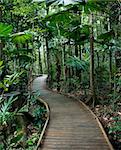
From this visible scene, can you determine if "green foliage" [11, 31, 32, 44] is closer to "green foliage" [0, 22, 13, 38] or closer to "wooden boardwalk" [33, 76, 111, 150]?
"green foliage" [0, 22, 13, 38]

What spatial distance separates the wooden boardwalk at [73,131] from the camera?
664cm

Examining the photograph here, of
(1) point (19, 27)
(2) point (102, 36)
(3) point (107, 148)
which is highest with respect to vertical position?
(1) point (19, 27)

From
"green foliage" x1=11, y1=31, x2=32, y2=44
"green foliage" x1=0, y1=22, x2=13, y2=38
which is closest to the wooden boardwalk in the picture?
"green foliage" x1=11, y1=31, x2=32, y2=44

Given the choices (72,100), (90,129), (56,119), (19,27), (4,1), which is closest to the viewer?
(90,129)

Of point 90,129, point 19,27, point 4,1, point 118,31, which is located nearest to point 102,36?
point 118,31

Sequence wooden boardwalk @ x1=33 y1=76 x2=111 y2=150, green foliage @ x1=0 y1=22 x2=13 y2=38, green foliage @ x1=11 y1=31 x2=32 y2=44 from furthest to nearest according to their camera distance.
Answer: green foliage @ x1=11 y1=31 x2=32 y2=44
green foliage @ x1=0 y1=22 x2=13 y2=38
wooden boardwalk @ x1=33 y1=76 x2=111 y2=150

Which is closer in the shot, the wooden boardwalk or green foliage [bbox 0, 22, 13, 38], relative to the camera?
the wooden boardwalk

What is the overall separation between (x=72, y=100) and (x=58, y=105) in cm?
107

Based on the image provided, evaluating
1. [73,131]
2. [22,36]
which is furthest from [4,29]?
[73,131]

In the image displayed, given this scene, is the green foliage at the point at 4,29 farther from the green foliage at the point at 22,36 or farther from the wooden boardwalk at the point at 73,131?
the wooden boardwalk at the point at 73,131

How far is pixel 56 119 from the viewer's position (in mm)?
8922

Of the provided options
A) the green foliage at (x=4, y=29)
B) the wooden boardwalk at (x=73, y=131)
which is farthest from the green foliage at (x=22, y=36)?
the wooden boardwalk at (x=73, y=131)

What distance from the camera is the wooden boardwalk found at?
664 centimetres

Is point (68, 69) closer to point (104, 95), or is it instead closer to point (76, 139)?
point (104, 95)
